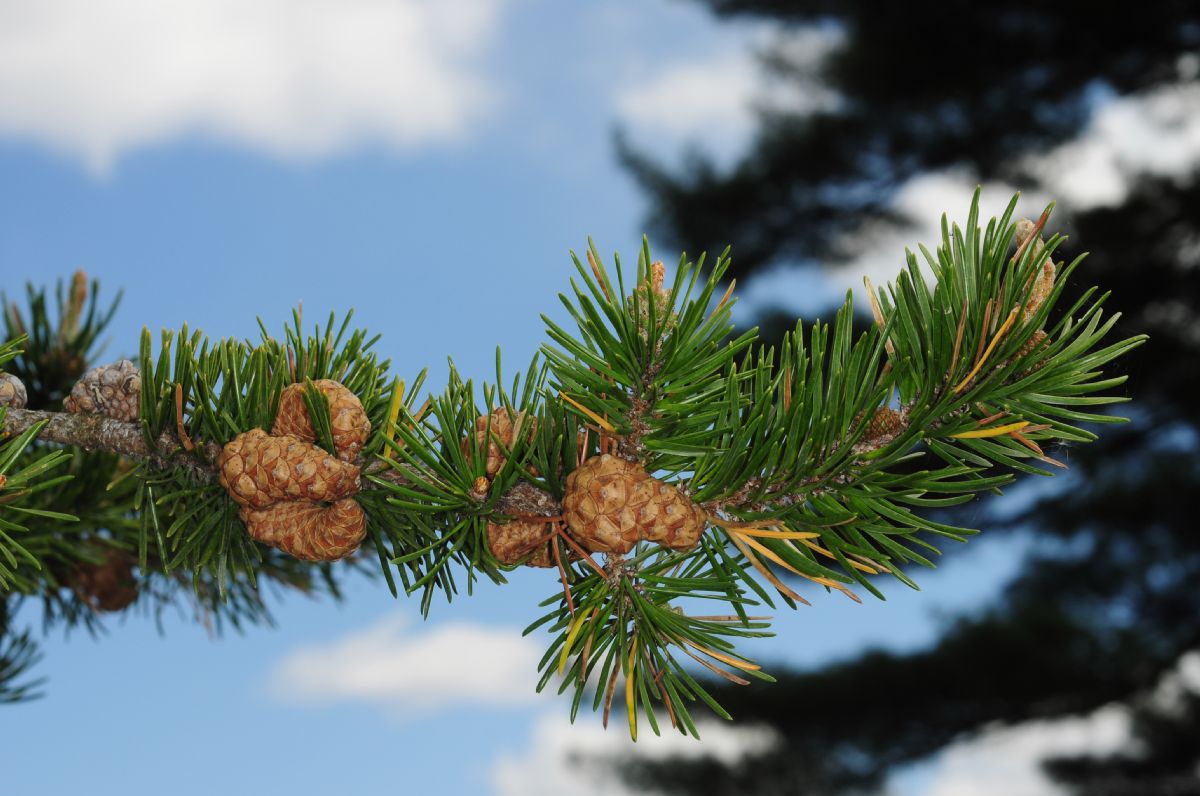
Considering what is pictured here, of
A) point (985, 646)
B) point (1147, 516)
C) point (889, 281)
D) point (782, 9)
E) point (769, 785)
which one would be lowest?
point (889, 281)

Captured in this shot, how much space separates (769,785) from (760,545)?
3.37 metres

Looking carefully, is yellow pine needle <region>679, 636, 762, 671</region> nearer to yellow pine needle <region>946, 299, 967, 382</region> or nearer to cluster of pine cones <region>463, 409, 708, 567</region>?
cluster of pine cones <region>463, 409, 708, 567</region>

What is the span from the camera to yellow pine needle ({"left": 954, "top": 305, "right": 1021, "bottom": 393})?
544mm

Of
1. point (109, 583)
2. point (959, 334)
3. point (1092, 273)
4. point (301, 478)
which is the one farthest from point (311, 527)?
point (1092, 273)

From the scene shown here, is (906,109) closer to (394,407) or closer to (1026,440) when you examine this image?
(1026,440)

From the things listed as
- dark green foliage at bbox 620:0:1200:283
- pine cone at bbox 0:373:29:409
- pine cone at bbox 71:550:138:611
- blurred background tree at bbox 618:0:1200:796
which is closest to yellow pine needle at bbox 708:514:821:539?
pine cone at bbox 0:373:29:409

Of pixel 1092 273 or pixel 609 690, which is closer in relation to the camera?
pixel 609 690

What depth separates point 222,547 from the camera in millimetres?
656

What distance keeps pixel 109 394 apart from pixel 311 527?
16 centimetres

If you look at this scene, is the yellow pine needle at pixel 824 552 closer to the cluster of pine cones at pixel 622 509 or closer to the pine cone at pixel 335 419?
the cluster of pine cones at pixel 622 509

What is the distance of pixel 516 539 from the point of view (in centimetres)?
59

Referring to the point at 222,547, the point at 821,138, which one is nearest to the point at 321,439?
the point at 222,547

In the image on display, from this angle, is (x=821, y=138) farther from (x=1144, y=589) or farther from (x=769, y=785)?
(x=769, y=785)

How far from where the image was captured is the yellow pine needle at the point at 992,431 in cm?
55
